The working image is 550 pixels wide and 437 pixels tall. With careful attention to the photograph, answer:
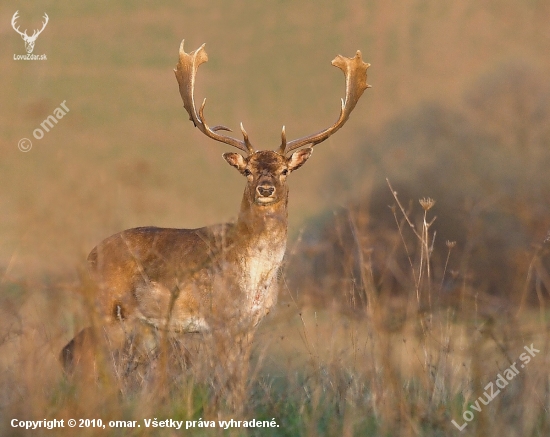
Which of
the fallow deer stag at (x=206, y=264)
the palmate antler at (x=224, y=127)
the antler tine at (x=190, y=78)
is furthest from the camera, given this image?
the antler tine at (x=190, y=78)

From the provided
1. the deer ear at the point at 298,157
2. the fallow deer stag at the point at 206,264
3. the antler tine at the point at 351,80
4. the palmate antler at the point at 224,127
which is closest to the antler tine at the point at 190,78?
the palmate antler at the point at 224,127

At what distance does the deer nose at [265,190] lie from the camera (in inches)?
311

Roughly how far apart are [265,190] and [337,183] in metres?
0.63

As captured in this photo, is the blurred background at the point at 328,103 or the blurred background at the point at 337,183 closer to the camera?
the blurred background at the point at 337,183

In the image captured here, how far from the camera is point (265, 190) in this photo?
7.92m

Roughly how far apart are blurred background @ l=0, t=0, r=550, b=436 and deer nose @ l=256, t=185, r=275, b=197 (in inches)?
14.0

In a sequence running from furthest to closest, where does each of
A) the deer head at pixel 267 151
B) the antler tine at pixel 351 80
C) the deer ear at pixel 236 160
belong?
the antler tine at pixel 351 80 < the deer ear at pixel 236 160 < the deer head at pixel 267 151

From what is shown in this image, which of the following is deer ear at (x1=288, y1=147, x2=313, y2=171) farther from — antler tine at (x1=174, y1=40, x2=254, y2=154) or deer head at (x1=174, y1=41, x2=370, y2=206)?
antler tine at (x1=174, y1=40, x2=254, y2=154)

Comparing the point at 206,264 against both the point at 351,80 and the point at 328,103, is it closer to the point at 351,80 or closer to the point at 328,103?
the point at 351,80

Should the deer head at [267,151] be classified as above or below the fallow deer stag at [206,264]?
above

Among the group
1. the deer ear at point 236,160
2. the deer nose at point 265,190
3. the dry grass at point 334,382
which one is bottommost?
the dry grass at point 334,382

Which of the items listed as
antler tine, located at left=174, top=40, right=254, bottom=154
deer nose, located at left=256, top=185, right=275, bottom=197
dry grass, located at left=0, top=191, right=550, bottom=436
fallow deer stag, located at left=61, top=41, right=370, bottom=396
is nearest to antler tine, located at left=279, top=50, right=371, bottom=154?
fallow deer stag, located at left=61, top=41, right=370, bottom=396

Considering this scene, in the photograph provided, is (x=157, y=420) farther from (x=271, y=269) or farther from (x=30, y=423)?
(x=271, y=269)

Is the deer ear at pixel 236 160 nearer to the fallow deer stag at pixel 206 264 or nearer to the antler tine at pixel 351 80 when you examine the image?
the fallow deer stag at pixel 206 264
